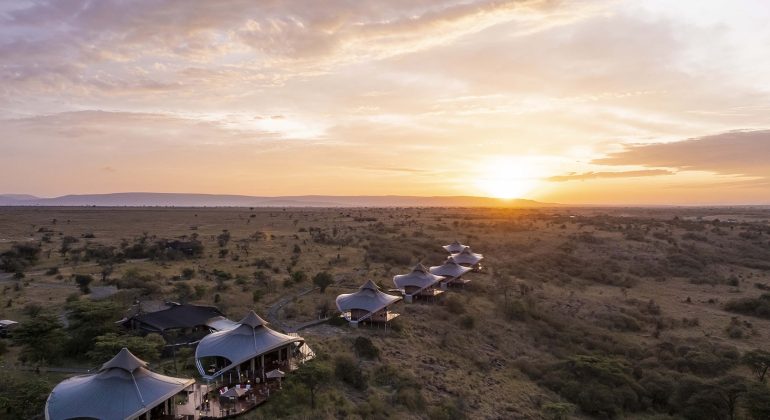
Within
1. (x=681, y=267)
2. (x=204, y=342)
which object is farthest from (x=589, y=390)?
→ (x=681, y=267)

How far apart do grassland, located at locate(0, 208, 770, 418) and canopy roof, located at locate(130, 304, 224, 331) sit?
7.79 feet

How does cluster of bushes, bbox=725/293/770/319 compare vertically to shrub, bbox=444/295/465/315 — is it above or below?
below

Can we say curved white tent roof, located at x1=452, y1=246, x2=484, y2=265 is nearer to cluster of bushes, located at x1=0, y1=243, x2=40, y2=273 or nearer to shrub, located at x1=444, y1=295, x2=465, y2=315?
shrub, located at x1=444, y1=295, x2=465, y2=315

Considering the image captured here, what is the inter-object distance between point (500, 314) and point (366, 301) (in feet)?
44.0

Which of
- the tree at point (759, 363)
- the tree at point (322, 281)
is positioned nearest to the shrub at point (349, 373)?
the tree at point (322, 281)

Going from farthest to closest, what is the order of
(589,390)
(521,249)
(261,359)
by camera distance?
(521,249), (589,390), (261,359)

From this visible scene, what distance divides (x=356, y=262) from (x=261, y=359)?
3455 centimetres

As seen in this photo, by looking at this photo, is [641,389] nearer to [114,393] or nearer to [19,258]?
[114,393]

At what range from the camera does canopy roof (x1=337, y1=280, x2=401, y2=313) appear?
3471cm

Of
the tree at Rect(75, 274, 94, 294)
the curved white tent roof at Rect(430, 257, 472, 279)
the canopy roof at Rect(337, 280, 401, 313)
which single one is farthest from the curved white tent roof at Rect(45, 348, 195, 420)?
the curved white tent roof at Rect(430, 257, 472, 279)

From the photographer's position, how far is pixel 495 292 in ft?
159

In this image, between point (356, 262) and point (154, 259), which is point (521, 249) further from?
point (154, 259)

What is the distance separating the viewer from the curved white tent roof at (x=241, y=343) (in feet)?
80.4

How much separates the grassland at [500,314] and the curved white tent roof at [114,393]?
4369 mm
